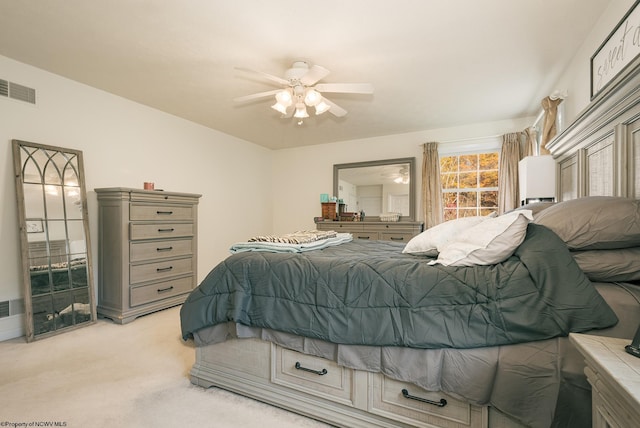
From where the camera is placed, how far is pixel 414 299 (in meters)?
1.28

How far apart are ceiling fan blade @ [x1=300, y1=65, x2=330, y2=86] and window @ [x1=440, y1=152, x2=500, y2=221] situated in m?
2.78

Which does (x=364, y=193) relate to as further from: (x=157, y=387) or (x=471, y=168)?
(x=157, y=387)

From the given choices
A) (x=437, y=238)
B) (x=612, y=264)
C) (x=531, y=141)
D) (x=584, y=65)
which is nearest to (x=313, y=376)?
(x=437, y=238)

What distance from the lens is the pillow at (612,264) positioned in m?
1.14

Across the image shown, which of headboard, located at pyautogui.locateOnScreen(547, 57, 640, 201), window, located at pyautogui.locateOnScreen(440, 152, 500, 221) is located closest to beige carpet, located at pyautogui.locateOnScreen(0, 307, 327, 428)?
headboard, located at pyautogui.locateOnScreen(547, 57, 640, 201)

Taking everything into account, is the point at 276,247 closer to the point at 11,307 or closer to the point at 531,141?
the point at 11,307

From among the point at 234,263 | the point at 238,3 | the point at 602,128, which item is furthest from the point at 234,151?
the point at 602,128

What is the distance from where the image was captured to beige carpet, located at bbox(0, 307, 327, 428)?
4.97 ft

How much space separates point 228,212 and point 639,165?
4.55m

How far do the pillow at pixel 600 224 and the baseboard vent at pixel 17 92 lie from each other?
13.2 ft

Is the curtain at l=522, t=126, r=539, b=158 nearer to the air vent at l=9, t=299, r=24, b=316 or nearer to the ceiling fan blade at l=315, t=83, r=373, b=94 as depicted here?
the ceiling fan blade at l=315, t=83, r=373, b=94

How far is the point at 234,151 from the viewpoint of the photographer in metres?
4.88

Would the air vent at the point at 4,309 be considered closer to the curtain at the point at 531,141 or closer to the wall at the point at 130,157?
the wall at the point at 130,157

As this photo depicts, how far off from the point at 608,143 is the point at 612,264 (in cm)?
94
